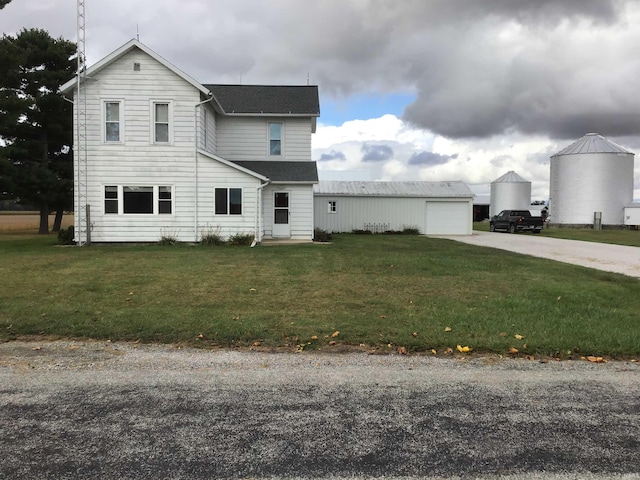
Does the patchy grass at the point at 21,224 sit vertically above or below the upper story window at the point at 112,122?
below

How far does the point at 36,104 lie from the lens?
1009 inches

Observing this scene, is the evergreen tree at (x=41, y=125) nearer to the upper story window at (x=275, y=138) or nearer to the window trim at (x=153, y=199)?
the window trim at (x=153, y=199)

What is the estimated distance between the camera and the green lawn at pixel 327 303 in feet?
19.5

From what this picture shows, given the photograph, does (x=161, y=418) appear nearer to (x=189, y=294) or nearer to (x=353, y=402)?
(x=353, y=402)

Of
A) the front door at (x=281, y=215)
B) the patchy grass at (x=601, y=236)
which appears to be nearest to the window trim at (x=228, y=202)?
the front door at (x=281, y=215)

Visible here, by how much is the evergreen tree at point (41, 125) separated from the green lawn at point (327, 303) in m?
14.9

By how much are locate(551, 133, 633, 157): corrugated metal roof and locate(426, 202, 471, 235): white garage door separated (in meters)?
17.5

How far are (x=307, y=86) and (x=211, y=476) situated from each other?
885 inches

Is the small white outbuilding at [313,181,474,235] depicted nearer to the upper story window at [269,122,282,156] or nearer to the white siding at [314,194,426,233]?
the white siding at [314,194,426,233]

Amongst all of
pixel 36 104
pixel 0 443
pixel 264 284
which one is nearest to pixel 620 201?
pixel 264 284

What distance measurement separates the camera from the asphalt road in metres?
3.00

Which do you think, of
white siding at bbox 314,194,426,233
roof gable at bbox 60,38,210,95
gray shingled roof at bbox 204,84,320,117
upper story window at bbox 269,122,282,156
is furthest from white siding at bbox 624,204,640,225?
roof gable at bbox 60,38,210,95

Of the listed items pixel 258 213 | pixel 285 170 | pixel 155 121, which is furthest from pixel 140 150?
pixel 285 170

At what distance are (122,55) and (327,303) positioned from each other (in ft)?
47.5
